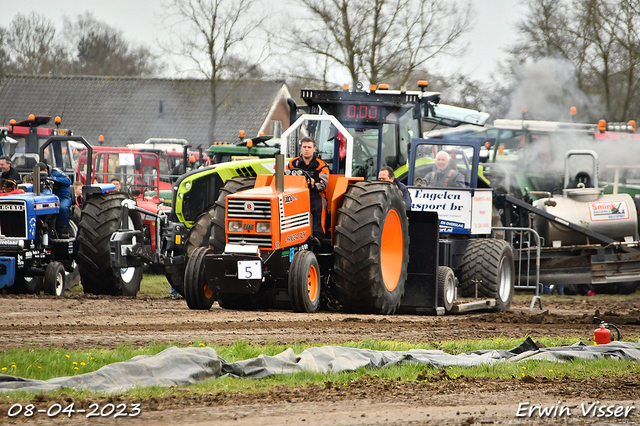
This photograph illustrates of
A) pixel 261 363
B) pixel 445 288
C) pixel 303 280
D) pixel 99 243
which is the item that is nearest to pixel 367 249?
pixel 303 280

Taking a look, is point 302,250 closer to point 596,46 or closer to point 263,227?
point 263,227

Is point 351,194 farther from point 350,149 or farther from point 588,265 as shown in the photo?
point 588,265

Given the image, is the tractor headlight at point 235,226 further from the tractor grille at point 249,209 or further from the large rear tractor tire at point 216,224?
the large rear tractor tire at point 216,224

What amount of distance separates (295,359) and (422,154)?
268 inches

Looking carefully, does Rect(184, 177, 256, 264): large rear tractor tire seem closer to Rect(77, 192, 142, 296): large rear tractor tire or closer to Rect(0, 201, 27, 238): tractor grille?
Rect(77, 192, 142, 296): large rear tractor tire

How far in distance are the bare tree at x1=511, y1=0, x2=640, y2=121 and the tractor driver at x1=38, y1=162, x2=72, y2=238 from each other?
62.3 feet

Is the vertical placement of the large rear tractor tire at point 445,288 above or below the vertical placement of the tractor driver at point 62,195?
below

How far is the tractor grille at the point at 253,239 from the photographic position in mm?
8898

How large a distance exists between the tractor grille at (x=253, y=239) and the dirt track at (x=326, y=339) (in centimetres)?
80

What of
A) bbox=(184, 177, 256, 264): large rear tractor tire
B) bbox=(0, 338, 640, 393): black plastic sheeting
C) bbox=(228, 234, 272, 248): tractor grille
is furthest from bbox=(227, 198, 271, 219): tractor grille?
bbox=(0, 338, 640, 393): black plastic sheeting

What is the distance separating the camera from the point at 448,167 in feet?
38.9

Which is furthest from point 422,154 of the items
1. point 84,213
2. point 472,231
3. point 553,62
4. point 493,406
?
point 553,62

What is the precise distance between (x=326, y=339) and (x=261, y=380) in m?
1.88
